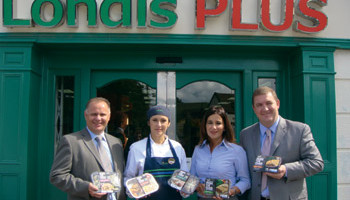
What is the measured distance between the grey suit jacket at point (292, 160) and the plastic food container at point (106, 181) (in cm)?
134

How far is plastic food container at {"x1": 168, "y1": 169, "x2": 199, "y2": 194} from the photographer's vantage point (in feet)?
8.46

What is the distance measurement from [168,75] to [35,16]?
217 centimetres

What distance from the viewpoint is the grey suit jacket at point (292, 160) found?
2580 millimetres

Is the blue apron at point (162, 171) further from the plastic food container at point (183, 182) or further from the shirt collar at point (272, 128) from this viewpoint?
the shirt collar at point (272, 128)

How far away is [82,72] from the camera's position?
4.52 meters

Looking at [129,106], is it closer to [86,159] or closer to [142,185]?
[86,159]

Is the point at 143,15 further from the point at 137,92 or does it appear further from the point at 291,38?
the point at 291,38

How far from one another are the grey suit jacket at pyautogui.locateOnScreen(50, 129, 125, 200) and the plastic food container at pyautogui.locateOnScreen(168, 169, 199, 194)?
576 mm

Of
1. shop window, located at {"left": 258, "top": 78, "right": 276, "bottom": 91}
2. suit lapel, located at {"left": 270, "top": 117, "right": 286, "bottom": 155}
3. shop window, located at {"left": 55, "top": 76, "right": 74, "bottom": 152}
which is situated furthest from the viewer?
shop window, located at {"left": 258, "top": 78, "right": 276, "bottom": 91}

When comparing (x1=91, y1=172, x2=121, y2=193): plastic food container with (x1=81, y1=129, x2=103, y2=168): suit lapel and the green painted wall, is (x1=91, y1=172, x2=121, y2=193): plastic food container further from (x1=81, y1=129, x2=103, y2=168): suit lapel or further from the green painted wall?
the green painted wall

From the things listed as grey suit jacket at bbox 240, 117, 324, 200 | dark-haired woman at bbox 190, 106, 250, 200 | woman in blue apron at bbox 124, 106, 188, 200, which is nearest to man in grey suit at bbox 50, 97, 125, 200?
woman in blue apron at bbox 124, 106, 188, 200

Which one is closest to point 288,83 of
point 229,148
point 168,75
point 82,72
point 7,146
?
point 168,75

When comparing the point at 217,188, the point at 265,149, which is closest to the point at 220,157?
the point at 217,188

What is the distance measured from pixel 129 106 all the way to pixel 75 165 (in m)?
2.13
